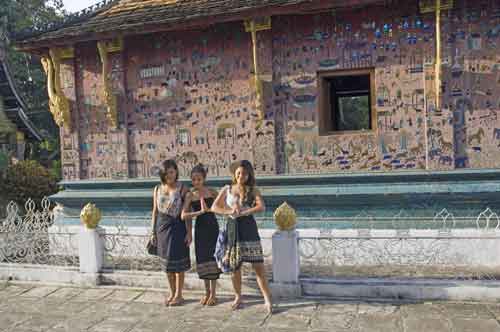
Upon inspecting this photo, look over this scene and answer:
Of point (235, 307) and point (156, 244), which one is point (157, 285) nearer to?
point (156, 244)

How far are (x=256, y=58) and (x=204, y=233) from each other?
3.27m

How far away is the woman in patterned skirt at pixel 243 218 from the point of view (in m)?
5.15

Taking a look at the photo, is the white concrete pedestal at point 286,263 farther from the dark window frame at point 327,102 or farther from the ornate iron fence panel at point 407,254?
the dark window frame at point 327,102

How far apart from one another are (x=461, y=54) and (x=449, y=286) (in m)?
3.54

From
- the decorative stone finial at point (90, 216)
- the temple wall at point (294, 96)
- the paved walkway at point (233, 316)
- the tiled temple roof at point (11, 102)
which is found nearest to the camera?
the paved walkway at point (233, 316)

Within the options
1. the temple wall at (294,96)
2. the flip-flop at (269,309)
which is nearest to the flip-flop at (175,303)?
the flip-flop at (269,309)

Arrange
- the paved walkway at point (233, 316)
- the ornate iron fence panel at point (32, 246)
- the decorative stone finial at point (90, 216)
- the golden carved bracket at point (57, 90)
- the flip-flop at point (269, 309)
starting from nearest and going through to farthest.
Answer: the paved walkway at point (233, 316) < the flip-flop at point (269, 309) < the decorative stone finial at point (90, 216) < the ornate iron fence panel at point (32, 246) < the golden carved bracket at point (57, 90)

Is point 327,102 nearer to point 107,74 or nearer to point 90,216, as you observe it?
point 107,74

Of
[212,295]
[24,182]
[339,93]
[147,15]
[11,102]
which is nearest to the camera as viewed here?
[212,295]

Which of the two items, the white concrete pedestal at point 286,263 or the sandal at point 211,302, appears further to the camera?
the white concrete pedestal at point 286,263

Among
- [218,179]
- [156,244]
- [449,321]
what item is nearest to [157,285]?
[156,244]

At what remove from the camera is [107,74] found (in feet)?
26.9

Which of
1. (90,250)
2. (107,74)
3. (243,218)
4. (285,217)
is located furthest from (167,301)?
(107,74)

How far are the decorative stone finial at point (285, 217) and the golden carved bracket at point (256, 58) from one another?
7.91 feet
